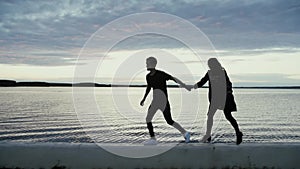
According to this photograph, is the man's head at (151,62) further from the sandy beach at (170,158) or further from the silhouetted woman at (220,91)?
the sandy beach at (170,158)

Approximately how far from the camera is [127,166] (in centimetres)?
712

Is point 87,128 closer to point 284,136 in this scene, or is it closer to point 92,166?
point 284,136

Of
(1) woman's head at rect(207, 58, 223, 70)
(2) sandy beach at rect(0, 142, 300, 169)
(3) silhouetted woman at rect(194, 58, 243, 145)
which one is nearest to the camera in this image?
(2) sandy beach at rect(0, 142, 300, 169)

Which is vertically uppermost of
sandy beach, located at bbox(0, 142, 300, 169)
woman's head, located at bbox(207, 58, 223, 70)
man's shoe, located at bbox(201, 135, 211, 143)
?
woman's head, located at bbox(207, 58, 223, 70)

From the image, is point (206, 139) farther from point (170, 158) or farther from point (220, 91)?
point (170, 158)

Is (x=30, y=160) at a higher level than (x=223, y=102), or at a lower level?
lower

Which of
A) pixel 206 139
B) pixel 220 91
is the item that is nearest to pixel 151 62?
pixel 220 91

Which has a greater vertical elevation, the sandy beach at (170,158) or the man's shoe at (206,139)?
the man's shoe at (206,139)

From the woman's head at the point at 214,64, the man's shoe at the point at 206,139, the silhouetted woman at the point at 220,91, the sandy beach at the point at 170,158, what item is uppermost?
the woman's head at the point at 214,64

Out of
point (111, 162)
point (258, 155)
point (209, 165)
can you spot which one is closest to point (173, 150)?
point (209, 165)

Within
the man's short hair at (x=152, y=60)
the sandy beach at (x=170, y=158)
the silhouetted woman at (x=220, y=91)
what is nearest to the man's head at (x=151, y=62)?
the man's short hair at (x=152, y=60)

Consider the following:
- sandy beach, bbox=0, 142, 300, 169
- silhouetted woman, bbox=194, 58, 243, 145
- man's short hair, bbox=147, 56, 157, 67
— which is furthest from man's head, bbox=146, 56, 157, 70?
sandy beach, bbox=0, 142, 300, 169

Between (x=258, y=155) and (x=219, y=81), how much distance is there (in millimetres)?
1926

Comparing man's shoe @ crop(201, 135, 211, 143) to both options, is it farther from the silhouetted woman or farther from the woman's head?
the woman's head
